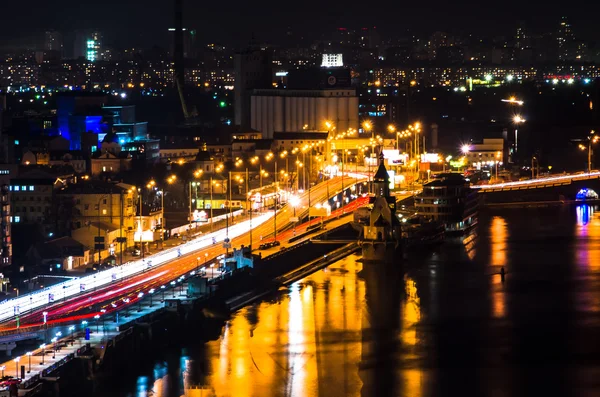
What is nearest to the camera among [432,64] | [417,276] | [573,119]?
[417,276]

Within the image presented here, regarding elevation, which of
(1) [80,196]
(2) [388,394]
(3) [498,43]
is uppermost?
(3) [498,43]

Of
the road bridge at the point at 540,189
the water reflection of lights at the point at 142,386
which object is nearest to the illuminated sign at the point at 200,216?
the road bridge at the point at 540,189

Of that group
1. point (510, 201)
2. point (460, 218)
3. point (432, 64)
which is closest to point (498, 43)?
point (432, 64)

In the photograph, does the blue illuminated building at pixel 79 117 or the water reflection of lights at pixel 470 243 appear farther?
the blue illuminated building at pixel 79 117

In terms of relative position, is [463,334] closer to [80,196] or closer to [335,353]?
[335,353]

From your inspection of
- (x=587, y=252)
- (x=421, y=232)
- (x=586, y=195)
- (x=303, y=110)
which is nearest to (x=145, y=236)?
(x=421, y=232)

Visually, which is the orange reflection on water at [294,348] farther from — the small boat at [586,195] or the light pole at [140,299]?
the small boat at [586,195]

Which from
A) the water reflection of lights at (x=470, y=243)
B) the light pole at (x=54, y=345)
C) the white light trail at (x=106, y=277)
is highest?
the white light trail at (x=106, y=277)

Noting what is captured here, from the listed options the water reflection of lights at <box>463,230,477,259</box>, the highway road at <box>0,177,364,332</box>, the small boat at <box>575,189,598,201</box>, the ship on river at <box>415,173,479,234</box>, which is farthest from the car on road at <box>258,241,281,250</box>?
the small boat at <box>575,189,598,201</box>
